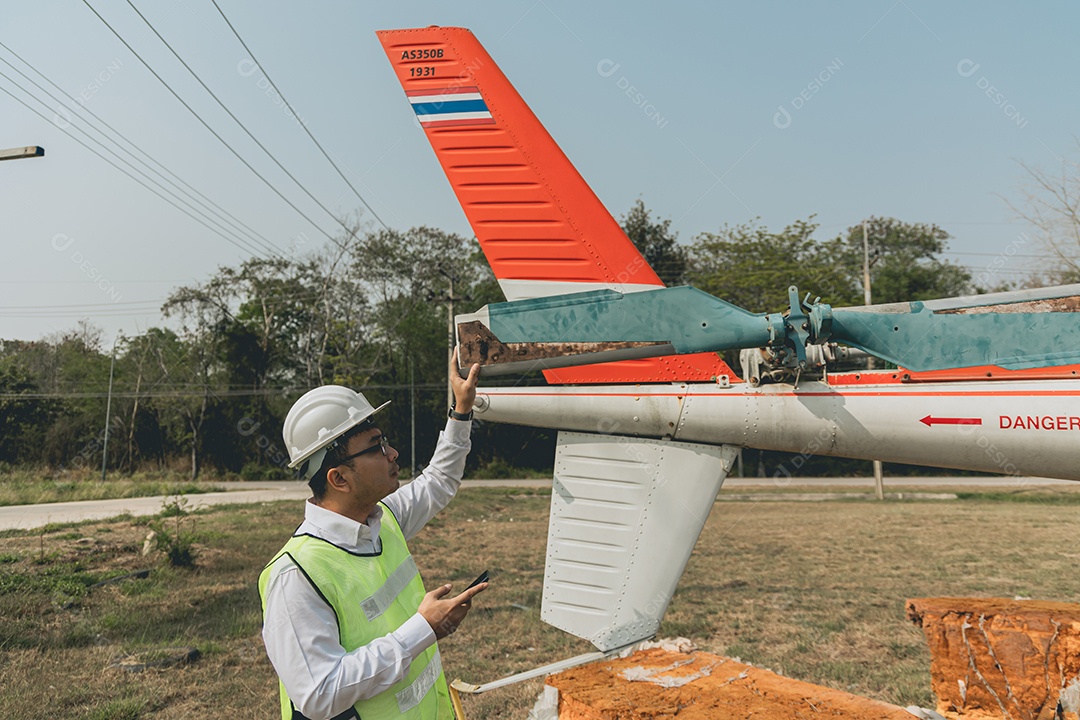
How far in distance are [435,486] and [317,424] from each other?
85 cm

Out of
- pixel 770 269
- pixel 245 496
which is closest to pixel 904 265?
pixel 770 269

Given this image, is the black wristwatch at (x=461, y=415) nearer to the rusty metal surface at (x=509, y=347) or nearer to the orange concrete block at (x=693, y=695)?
the rusty metal surface at (x=509, y=347)

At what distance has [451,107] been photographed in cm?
486

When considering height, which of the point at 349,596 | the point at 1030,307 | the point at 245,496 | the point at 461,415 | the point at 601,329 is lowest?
the point at 245,496

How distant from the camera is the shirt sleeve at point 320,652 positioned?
2.11 meters

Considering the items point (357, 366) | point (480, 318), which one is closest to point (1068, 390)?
point (480, 318)

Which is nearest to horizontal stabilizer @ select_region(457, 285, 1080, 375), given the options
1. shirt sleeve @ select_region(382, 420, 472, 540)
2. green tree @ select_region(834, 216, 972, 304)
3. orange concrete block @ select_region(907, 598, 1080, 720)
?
shirt sleeve @ select_region(382, 420, 472, 540)

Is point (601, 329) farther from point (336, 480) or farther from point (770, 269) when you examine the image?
point (770, 269)

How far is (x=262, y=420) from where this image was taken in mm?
35562

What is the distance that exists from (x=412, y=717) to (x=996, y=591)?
9951 millimetres

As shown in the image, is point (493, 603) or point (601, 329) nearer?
point (601, 329)

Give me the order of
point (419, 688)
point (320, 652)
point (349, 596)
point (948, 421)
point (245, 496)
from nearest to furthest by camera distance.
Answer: point (320, 652) → point (349, 596) → point (419, 688) → point (948, 421) → point (245, 496)

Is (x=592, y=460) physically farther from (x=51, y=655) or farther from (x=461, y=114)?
(x=51, y=655)

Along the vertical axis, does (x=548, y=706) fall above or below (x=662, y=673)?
below
